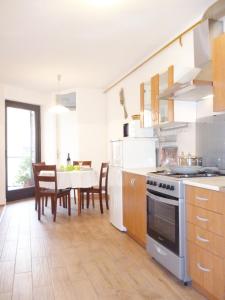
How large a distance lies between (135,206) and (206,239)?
1.33 meters

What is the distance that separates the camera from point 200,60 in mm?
2908

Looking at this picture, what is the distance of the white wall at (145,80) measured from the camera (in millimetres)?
3160

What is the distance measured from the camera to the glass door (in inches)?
239

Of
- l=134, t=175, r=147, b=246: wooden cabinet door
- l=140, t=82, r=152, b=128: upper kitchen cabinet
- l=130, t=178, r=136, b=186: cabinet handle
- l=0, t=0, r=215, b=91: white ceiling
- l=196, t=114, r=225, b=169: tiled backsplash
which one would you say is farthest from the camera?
l=140, t=82, r=152, b=128: upper kitchen cabinet

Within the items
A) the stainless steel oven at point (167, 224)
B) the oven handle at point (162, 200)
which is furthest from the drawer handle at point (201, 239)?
the oven handle at point (162, 200)

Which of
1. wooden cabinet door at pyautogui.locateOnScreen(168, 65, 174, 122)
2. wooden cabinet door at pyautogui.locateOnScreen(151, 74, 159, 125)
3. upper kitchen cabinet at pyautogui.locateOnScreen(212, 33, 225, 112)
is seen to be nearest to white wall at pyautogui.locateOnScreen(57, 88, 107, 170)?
wooden cabinet door at pyautogui.locateOnScreen(151, 74, 159, 125)

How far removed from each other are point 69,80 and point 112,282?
4383mm

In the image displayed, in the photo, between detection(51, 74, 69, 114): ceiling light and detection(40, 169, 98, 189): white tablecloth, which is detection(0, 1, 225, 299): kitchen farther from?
detection(51, 74, 69, 114): ceiling light

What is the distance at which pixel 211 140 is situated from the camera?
9.19ft

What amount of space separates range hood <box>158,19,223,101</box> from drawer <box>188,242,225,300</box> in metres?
1.35

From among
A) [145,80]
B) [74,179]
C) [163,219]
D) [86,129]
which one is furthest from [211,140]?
[86,129]

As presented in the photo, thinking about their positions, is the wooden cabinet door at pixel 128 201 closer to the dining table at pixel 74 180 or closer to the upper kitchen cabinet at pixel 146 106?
the upper kitchen cabinet at pixel 146 106

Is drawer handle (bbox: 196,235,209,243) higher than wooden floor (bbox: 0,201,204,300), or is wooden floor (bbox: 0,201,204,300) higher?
Result: drawer handle (bbox: 196,235,209,243)

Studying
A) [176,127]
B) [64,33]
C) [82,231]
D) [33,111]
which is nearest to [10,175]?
[33,111]
